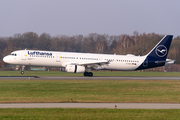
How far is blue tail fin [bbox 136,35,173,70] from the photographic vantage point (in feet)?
149

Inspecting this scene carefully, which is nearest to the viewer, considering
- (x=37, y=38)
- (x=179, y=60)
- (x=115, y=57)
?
(x=115, y=57)

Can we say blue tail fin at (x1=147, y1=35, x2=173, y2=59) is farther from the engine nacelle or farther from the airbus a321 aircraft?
the engine nacelle

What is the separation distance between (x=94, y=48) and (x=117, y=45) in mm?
12425

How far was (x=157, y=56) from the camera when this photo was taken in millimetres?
45781

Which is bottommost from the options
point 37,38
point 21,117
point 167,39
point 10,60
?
point 21,117

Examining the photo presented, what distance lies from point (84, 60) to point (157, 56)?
43.6 feet

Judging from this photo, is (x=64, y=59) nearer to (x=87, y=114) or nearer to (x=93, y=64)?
(x=93, y=64)

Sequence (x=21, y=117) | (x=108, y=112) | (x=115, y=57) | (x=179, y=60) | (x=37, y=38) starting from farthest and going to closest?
(x=37, y=38), (x=179, y=60), (x=115, y=57), (x=108, y=112), (x=21, y=117)

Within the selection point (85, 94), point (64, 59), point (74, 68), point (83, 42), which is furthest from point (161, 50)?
point (83, 42)

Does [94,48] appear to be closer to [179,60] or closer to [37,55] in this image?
[179,60]

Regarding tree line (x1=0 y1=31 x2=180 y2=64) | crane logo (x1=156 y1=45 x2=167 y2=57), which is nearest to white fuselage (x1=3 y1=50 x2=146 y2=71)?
crane logo (x1=156 y1=45 x2=167 y2=57)

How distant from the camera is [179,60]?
93.1 m

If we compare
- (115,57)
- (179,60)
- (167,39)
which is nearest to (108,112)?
(115,57)

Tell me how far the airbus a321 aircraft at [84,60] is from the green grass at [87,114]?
26.7 metres
